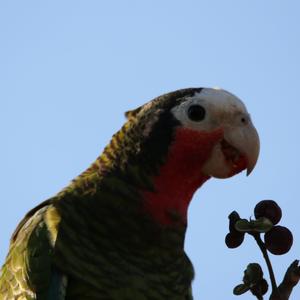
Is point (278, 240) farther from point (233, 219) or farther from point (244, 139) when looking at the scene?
point (244, 139)

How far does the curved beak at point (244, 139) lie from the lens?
448cm

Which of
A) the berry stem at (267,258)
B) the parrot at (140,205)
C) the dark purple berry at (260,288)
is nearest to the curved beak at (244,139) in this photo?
the parrot at (140,205)

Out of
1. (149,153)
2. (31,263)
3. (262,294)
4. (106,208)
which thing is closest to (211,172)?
(149,153)

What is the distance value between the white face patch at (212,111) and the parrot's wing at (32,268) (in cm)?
123

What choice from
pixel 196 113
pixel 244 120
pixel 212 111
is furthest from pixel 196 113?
pixel 244 120

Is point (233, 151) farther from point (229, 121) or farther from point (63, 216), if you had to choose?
point (63, 216)

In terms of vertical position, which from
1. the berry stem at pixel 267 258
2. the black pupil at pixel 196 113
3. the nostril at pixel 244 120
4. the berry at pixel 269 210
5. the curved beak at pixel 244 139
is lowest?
the berry stem at pixel 267 258

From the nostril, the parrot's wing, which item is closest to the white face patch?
the nostril

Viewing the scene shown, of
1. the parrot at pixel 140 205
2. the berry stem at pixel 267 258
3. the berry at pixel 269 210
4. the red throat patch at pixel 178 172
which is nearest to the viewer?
the berry stem at pixel 267 258

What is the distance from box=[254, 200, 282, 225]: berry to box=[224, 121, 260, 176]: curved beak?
1263 millimetres

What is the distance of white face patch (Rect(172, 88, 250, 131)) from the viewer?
4.45 metres

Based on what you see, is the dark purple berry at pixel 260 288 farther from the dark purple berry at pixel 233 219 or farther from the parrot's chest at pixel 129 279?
the parrot's chest at pixel 129 279

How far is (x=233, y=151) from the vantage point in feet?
15.0

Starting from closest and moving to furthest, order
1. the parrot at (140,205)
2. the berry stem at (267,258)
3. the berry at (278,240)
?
the berry stem at (267,258) < the berry at (278,240) < the parrot at (140,205)
